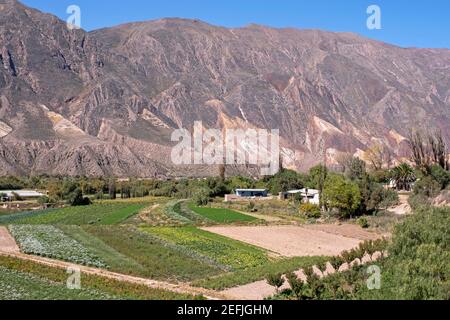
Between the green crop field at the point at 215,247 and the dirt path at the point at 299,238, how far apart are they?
1811 millimetres

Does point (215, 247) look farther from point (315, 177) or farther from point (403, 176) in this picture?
point (403, 176)

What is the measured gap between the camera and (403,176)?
102188 millimetres

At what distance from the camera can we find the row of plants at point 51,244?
37438 mm

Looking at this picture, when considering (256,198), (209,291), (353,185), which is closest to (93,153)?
(256,198)

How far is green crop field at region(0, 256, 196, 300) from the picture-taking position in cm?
2550

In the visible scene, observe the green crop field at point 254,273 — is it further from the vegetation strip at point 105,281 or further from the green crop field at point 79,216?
the green crop field at point 79,216

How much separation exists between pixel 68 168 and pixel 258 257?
109118 millimetres

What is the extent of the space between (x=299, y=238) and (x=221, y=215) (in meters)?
19.1

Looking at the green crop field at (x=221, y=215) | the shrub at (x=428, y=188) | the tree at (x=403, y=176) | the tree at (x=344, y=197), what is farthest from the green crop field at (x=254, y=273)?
the tree at (x=403, y=176)

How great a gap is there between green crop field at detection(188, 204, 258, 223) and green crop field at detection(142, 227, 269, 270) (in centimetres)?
1024

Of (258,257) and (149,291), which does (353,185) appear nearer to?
(258,257)

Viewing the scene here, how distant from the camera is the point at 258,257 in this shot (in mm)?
40938

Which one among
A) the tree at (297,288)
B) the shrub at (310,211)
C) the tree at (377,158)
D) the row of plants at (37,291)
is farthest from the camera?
the tree at (377,158)

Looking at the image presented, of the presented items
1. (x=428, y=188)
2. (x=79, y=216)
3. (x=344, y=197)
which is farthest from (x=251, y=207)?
(x=79, y=216)
